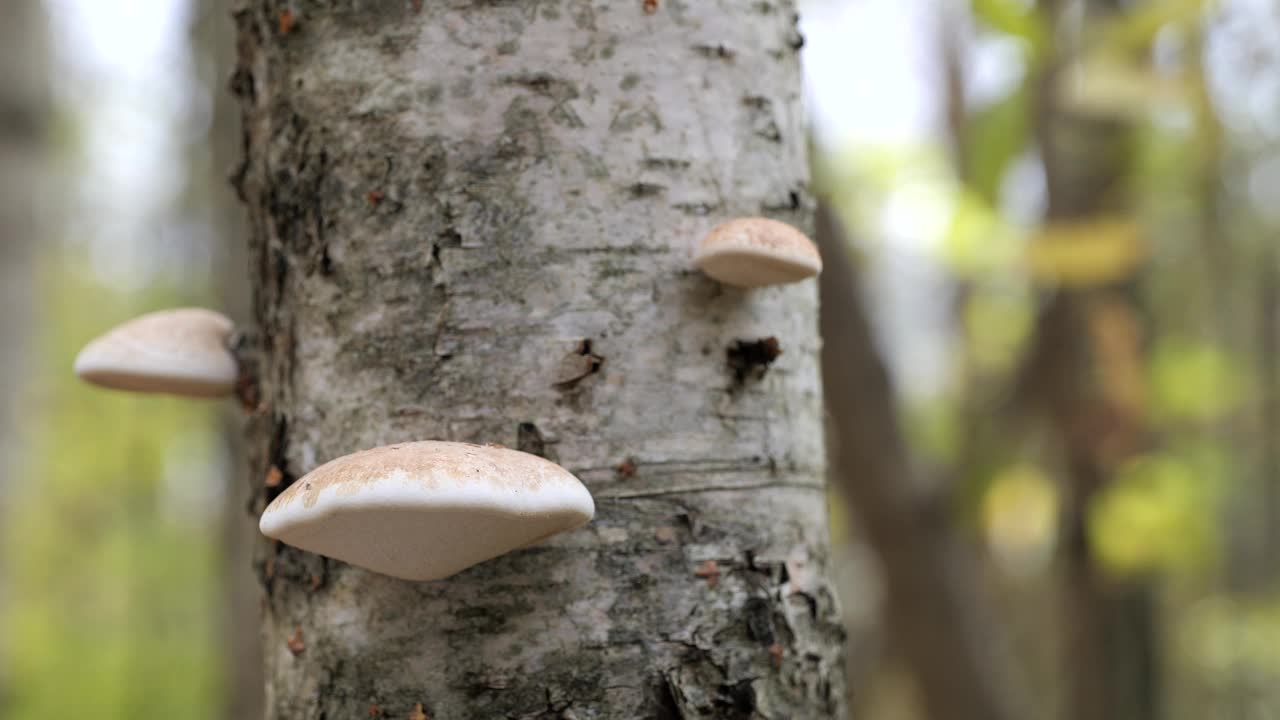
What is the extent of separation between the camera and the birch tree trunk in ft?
4.80

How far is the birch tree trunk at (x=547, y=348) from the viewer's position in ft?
4.80

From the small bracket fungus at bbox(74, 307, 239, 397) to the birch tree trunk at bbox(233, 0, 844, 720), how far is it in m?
0.18

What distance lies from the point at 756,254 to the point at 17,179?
536 cm

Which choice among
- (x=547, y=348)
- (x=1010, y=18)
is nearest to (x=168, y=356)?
(x=547, y=348)

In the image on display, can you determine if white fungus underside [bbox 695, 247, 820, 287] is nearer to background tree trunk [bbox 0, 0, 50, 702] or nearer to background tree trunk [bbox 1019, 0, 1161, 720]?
background tree trunk [bbox 1019, 0, 1161, 720]

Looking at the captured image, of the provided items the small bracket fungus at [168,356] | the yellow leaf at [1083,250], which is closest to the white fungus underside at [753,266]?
the small bracket fungus at [168,356]

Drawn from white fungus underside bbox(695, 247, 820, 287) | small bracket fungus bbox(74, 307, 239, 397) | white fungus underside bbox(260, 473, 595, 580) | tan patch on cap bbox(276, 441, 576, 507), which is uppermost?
white fungus underside bbox(695, 247, 820, 287)

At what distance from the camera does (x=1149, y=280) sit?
6.14m

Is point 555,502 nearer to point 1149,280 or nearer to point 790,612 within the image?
point 790,612

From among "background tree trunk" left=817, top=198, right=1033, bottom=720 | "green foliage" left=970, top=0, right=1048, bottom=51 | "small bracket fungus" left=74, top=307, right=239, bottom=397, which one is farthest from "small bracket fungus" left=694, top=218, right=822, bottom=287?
"background tree trunk" left=817, top=198, right=1033, bottom=720

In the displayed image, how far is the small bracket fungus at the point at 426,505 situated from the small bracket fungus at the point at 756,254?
41cm

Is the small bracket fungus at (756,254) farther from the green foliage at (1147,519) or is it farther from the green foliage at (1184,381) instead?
the green foliage at (1184,381)

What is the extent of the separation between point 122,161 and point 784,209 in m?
26.0

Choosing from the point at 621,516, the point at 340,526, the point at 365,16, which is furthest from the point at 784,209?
the point at 340,526
